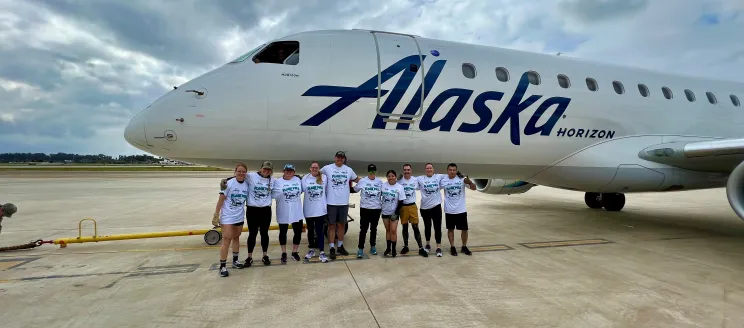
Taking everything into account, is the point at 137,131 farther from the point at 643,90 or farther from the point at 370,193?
the point at 643,90

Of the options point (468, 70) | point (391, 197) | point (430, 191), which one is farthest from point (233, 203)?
point (468, 70)

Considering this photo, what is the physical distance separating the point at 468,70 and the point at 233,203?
4578 millimetres

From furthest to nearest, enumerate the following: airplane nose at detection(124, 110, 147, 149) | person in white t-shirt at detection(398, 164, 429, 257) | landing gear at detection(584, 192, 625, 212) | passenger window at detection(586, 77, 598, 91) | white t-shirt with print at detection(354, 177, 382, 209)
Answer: landing gear at detection(584, 192, 625, 212), passenger window at detection(586, 77, 598, 91), person in white t-shirt at detection(398, 164, 429, 257), white t-shirt with print at detection(354, 177, 382, 209), airplane nose at detection(124, 110, 147, 149)

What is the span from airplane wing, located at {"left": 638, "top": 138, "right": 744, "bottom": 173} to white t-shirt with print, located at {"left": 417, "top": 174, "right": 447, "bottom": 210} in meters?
4.69

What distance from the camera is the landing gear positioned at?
463 inches

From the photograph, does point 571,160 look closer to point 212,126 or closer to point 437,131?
point 437,131

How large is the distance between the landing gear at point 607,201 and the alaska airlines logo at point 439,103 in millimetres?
6719

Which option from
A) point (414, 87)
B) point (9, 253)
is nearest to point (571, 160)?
point (414, 87)

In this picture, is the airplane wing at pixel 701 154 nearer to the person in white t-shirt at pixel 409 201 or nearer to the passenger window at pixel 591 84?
the passenger window at pixel 591 84

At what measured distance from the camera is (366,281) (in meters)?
4.64

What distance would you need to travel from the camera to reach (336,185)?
5711mm

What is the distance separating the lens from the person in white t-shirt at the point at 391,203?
19.4 feet

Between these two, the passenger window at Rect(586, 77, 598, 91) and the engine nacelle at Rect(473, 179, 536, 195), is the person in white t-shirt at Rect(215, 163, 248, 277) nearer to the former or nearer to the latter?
the passenger window at Rect(586, 77, 598, 91)

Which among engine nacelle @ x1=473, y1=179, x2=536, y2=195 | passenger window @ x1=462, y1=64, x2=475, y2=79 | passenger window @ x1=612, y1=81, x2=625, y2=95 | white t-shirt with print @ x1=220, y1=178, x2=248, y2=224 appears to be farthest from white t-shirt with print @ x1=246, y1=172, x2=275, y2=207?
engine nacelle @ x1=473, y1=179, x2=536, y2=195
